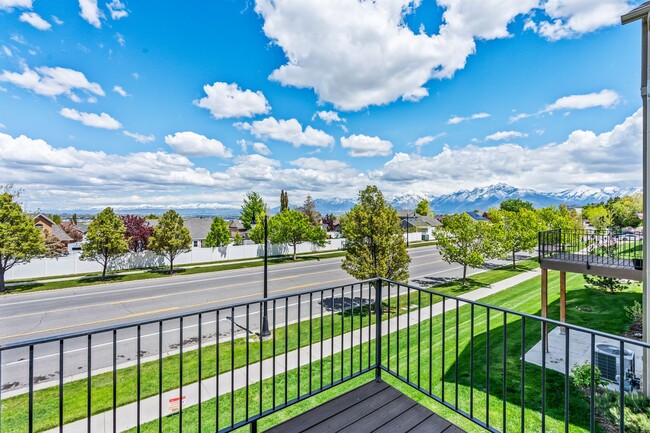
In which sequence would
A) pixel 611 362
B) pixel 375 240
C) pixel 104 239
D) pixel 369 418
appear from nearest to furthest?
pixel 369 418, pixel 611 362, pixel 375 240, pixel 104 239

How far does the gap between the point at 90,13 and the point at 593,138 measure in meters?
44.1

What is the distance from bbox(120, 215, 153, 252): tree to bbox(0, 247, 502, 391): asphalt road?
9.57 metres

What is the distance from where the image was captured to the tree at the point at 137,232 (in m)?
24.7

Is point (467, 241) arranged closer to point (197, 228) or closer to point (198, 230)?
point (198, 230)

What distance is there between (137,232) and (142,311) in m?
16.5

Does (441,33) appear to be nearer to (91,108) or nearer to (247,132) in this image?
(91,108)

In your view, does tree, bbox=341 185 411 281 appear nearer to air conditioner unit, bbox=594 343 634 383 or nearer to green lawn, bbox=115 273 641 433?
green lawn, bbox=115 273 641 433

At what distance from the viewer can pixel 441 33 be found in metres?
9.54

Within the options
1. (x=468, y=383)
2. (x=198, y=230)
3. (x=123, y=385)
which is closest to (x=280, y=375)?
(x=123, y=385)

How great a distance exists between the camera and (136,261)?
2073 cm

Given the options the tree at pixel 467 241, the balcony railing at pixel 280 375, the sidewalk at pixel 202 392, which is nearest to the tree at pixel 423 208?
the tree at pixel 467 241

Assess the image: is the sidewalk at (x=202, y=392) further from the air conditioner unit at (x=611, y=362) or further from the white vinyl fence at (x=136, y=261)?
the white vinyl fence at (x=136, y=261)

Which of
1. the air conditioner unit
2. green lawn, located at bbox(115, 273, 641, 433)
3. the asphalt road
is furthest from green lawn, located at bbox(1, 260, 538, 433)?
the air conditioner unit

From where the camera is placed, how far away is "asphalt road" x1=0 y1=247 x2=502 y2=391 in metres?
7.59
